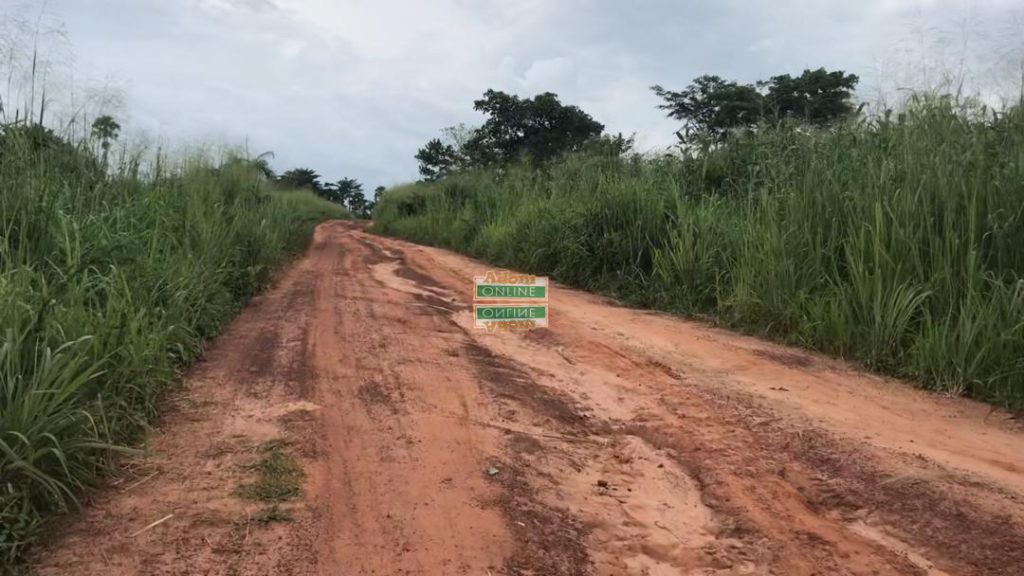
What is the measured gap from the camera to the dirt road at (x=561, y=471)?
218cm

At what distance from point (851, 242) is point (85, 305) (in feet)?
17.4

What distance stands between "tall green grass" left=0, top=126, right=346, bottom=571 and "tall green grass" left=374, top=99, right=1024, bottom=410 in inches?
175

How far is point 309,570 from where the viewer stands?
2.05 meters

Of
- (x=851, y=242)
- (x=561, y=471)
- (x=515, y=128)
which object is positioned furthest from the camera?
(x=515, y=128)

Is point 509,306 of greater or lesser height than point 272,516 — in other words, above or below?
above

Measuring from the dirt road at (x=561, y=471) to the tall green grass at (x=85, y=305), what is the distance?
184mm

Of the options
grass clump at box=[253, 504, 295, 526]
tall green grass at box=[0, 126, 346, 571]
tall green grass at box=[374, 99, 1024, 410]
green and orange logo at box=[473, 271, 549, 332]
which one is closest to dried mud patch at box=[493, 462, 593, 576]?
grass clump at box=[253, 504, 295, 526]

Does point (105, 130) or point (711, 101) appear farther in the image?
point (711, 101)

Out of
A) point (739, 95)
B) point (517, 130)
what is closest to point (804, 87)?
point (739, 95)

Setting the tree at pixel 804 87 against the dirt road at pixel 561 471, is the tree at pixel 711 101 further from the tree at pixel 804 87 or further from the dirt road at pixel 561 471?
the dirt road at pixel 561 471

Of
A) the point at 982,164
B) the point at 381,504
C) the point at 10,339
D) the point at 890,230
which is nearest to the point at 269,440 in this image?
the point at 381,504

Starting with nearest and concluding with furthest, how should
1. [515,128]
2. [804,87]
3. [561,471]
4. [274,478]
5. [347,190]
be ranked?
[274,478], [561,471], [804,87], [515,128], [347,190]

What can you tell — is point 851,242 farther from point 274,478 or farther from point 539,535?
point 274,478

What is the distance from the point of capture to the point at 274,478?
2.66 meters
